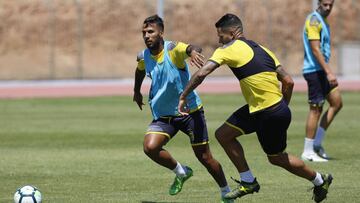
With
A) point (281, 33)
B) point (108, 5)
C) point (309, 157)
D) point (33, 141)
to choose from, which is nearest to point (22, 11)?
point (108, 5)

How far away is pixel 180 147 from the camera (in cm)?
1596

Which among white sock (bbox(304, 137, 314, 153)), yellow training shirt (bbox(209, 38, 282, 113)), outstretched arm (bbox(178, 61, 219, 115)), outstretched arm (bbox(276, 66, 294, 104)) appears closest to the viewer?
outstretched arm (bbox(178, 61, 219, 115))

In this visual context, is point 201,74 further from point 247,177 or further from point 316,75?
point 316,75

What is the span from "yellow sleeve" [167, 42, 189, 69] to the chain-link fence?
31156 mm

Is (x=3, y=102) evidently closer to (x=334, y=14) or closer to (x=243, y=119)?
(x=243, y=119)

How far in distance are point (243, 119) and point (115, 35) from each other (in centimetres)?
3428

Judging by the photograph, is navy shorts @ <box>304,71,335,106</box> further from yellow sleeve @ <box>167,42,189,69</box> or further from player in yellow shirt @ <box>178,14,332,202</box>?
player in yellow shirt @ <box>178,14,332,202</box>

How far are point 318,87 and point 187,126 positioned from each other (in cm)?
405

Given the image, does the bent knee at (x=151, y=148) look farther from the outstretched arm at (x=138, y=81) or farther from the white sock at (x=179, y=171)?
the outstretched arm at (x=138, y=81)

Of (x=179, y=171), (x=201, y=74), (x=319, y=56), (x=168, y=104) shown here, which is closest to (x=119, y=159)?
(x=319, y=56)

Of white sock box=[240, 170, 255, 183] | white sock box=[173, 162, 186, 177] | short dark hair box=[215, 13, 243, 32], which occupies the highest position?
short dark hair box=[215, 13, 243, 32]

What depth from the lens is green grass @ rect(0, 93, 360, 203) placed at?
1105 centimetres

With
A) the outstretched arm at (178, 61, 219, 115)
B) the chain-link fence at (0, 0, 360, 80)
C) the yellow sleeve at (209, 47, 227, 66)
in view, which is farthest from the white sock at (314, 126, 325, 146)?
the chain-link fence at (0, 0, 360, 80)

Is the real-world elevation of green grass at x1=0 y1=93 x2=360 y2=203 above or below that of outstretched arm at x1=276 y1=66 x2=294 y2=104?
below
